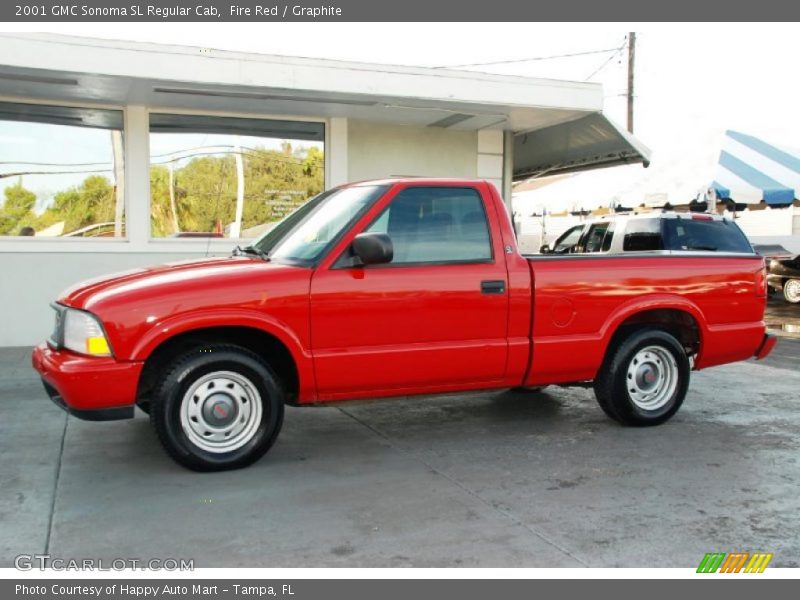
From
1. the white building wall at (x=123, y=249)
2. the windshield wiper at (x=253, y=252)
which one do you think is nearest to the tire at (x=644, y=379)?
the windshield wiper at (x=253, y=252)

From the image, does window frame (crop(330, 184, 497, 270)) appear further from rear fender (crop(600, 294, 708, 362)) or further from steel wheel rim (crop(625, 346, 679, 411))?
steel wheel rim (crop(625, 346, 679, 411))

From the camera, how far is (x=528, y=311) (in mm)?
5629

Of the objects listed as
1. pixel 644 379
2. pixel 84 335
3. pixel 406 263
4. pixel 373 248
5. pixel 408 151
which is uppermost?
pixel 408 151

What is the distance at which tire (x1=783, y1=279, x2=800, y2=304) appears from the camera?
18.3 m

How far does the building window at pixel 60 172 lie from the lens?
33.4 feet

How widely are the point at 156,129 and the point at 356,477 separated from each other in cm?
742

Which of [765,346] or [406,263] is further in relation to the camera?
[765,346]

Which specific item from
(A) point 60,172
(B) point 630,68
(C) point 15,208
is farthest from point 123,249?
(B) point 630,68

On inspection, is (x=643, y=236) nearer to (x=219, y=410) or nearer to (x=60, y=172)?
(x=219, y=410)

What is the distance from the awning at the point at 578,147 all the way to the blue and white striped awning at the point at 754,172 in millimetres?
3065

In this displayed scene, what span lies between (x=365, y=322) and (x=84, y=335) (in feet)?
5.76

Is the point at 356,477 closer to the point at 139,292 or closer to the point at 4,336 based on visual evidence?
the point at 139,292

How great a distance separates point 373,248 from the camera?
496cm

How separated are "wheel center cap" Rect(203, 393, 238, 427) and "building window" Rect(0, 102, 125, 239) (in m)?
6.53
